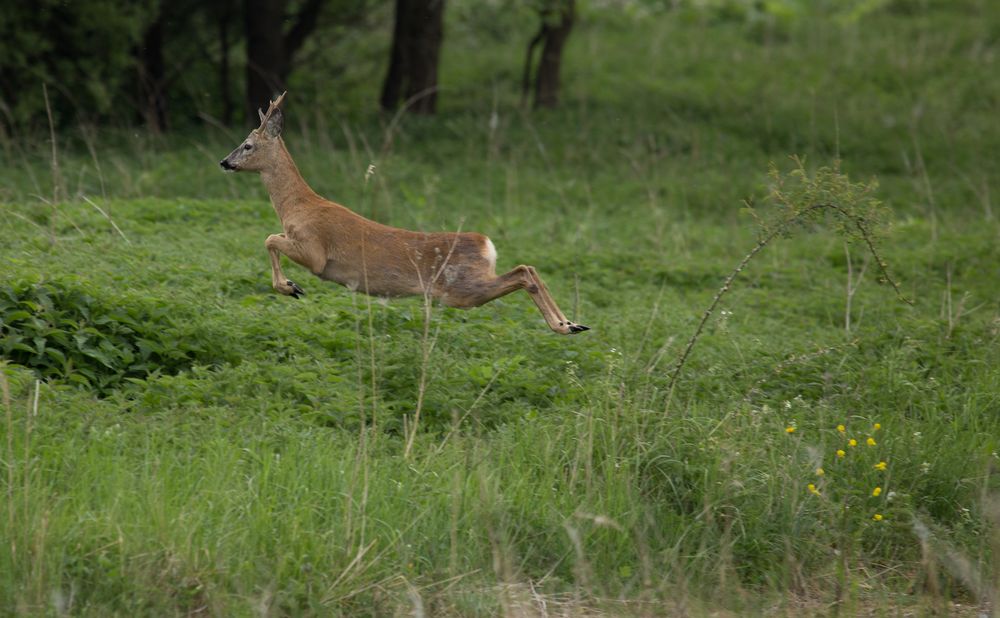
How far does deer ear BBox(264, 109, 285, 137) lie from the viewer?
764 centimetres

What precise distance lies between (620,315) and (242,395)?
343cm

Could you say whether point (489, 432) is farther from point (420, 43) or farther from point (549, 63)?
point (549, 63)

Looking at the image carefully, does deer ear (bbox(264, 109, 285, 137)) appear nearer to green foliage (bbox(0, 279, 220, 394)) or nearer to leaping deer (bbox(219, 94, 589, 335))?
leaping deer (bbox(219, 94, 589, 335))

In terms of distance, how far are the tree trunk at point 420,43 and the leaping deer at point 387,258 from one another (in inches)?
397

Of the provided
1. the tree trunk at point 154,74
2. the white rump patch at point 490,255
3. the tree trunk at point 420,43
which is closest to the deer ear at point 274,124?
the white rump patch at point 490,255

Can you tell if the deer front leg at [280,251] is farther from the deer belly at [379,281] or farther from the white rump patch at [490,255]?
the white rump patch at [490,255]

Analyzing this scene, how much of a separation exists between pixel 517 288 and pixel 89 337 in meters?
2.42

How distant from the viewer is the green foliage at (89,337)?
6.78m

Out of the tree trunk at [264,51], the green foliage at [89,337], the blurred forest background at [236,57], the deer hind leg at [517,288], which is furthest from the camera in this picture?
the tree trunk at [264,51]

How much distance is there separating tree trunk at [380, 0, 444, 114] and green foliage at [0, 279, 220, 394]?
420 inches

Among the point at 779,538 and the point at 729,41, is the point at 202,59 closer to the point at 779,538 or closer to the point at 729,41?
the point at 729,41

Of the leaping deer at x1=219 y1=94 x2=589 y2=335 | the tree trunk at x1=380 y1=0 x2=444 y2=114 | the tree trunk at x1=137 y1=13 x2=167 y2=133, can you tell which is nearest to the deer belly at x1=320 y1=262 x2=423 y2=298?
the leaping deer at x1=219 y1=94 x2=589 y2=335

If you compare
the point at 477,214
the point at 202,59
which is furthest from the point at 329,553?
the point at 202,59

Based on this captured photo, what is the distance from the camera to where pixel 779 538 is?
6.26 m
